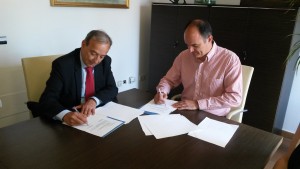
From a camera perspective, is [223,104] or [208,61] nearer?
[223,104]

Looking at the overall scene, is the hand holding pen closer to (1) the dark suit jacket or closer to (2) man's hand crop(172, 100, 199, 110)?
(2) man's hand crop(172, 100, 199, 110)

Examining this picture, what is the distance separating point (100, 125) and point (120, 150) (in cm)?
26

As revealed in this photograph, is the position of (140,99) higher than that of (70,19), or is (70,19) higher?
(70,19)

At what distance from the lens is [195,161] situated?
41.6 inches

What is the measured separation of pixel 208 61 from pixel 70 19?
5.03 feet

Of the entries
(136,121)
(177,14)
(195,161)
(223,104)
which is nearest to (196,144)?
(195,161)

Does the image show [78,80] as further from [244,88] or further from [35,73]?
[244,88]

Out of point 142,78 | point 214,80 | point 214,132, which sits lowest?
point 142,78

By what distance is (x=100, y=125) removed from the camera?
1312 millimetres

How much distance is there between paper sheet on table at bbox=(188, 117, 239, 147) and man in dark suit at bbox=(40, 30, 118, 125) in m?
0.61

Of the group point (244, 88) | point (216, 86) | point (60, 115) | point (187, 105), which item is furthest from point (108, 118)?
point (244, 88)

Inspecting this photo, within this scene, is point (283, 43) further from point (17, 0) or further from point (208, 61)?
point (17, 0)

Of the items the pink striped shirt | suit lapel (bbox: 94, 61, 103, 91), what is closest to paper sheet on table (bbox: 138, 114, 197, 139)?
the pink striped shirt

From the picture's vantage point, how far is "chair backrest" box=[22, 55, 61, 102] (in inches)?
68.9
